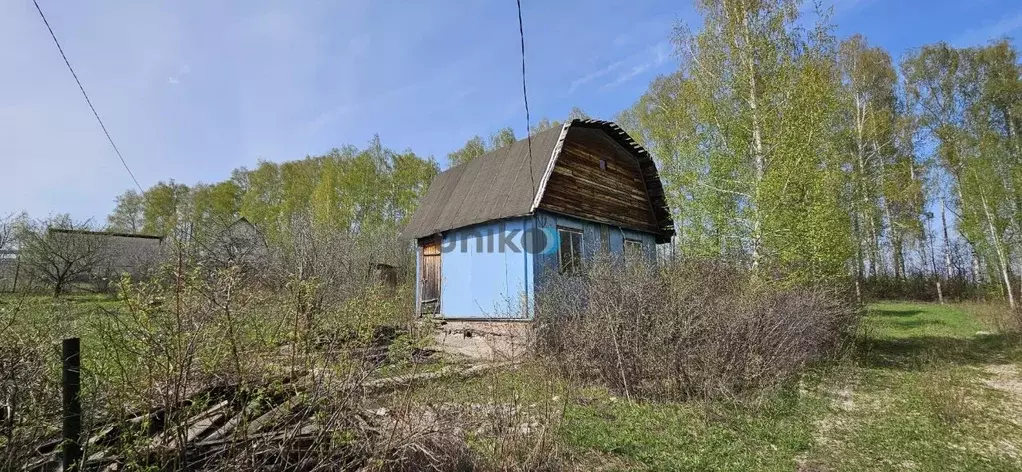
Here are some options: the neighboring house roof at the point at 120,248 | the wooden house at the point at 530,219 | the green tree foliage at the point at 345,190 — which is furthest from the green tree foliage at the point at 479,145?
the neighboring house roof at the point at 120,248

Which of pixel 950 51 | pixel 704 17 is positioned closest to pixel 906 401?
pixel 704 17

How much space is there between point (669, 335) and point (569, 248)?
5957mm

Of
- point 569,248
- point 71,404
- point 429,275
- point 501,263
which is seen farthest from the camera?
point 429,275

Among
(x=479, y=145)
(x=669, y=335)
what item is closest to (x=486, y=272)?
(x=669, y=335)

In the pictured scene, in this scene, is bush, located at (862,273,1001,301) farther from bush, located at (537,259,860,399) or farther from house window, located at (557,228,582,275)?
bush, located at (537,259,860,399)

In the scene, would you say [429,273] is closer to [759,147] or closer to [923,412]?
[759,147]

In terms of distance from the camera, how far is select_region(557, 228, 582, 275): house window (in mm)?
11849

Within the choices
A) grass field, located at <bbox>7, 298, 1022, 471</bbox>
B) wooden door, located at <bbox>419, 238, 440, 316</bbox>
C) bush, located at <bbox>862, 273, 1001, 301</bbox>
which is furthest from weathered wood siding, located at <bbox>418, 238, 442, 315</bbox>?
bush, located at <bbox>862, 273, 1001, 301</bbox>

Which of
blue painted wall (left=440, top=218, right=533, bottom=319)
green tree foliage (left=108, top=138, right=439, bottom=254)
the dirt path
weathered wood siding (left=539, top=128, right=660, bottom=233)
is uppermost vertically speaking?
green tree foliage (left=108, top=138, right=439, bottom=254)

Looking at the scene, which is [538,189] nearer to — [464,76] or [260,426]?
[464,76]

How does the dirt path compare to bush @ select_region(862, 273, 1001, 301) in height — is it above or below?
below

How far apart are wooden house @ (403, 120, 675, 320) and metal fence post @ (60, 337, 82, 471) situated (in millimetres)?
7619

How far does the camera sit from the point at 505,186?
41.4ft

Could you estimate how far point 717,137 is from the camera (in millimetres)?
12000
